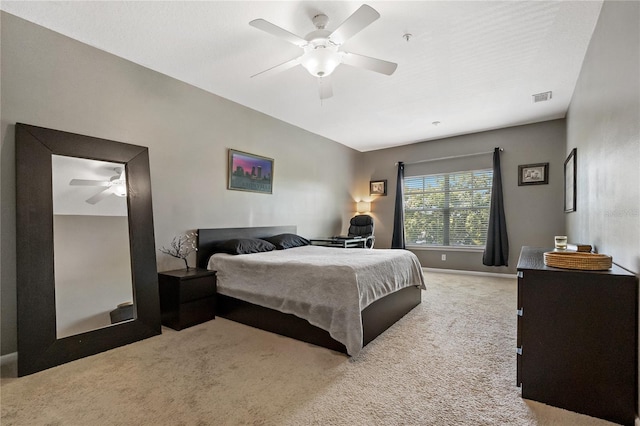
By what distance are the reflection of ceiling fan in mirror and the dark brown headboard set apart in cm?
99

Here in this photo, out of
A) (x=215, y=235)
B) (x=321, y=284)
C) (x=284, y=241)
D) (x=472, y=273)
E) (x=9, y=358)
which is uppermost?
(x=215, y=235)

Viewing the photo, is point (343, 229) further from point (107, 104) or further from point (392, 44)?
point (107, 104)

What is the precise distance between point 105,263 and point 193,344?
111cm

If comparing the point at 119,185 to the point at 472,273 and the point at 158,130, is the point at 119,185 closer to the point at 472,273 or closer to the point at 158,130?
the point at 158,130

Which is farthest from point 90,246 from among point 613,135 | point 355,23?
point 613,135

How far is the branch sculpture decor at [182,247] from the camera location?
336 centimetres

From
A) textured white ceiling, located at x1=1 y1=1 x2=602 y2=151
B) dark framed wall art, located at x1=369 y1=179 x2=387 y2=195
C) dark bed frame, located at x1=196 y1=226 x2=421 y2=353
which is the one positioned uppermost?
textured white ceiling, located at x1=1 y1=1 x2=602 y2=151

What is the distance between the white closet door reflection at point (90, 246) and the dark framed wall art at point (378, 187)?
5.08 meters

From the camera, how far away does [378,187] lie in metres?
6.80

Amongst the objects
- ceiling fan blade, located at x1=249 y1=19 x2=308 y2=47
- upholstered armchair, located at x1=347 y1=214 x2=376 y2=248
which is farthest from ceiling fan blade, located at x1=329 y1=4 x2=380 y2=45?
upholstered armchair, located at x1=347 y1=214 x2=376 y2=248

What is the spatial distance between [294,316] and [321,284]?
435mm

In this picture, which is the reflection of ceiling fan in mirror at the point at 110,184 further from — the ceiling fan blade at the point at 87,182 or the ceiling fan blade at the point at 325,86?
the ceiling fan blade at the point at 325,86

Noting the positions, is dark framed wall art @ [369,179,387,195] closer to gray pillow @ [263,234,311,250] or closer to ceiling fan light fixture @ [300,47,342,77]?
gray pillow @ [263,234,311,250]

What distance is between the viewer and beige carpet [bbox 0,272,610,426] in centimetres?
163
